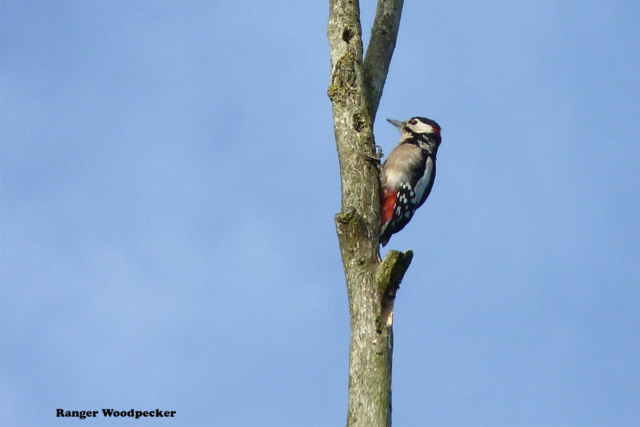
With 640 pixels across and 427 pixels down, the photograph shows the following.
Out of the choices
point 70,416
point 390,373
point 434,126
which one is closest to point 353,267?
point 390,373

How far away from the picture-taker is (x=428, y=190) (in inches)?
259

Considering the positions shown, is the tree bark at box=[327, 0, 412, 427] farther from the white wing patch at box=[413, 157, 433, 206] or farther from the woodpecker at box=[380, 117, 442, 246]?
the white wing patch at box=[413, 157, 433, 206]

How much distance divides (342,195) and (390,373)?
1225 mm

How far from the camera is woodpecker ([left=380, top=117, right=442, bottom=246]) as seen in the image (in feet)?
18.8

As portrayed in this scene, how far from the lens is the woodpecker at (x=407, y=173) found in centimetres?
573

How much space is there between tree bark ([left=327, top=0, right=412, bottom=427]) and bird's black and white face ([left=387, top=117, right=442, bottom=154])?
110 cm

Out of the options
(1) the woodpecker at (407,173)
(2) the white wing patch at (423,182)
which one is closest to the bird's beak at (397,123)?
(1) the woodpecker at (407,173)

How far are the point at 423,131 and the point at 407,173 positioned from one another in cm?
75

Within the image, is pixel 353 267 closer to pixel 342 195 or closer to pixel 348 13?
pixel 342 195

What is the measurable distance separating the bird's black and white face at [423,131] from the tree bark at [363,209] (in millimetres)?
1100

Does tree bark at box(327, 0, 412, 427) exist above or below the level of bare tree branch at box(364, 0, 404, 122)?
below

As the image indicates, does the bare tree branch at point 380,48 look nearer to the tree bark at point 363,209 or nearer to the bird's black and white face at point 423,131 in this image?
the tree bark at point 363,209

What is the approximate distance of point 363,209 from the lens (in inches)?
177

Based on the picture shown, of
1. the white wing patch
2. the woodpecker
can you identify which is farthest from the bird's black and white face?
the white wing patch
